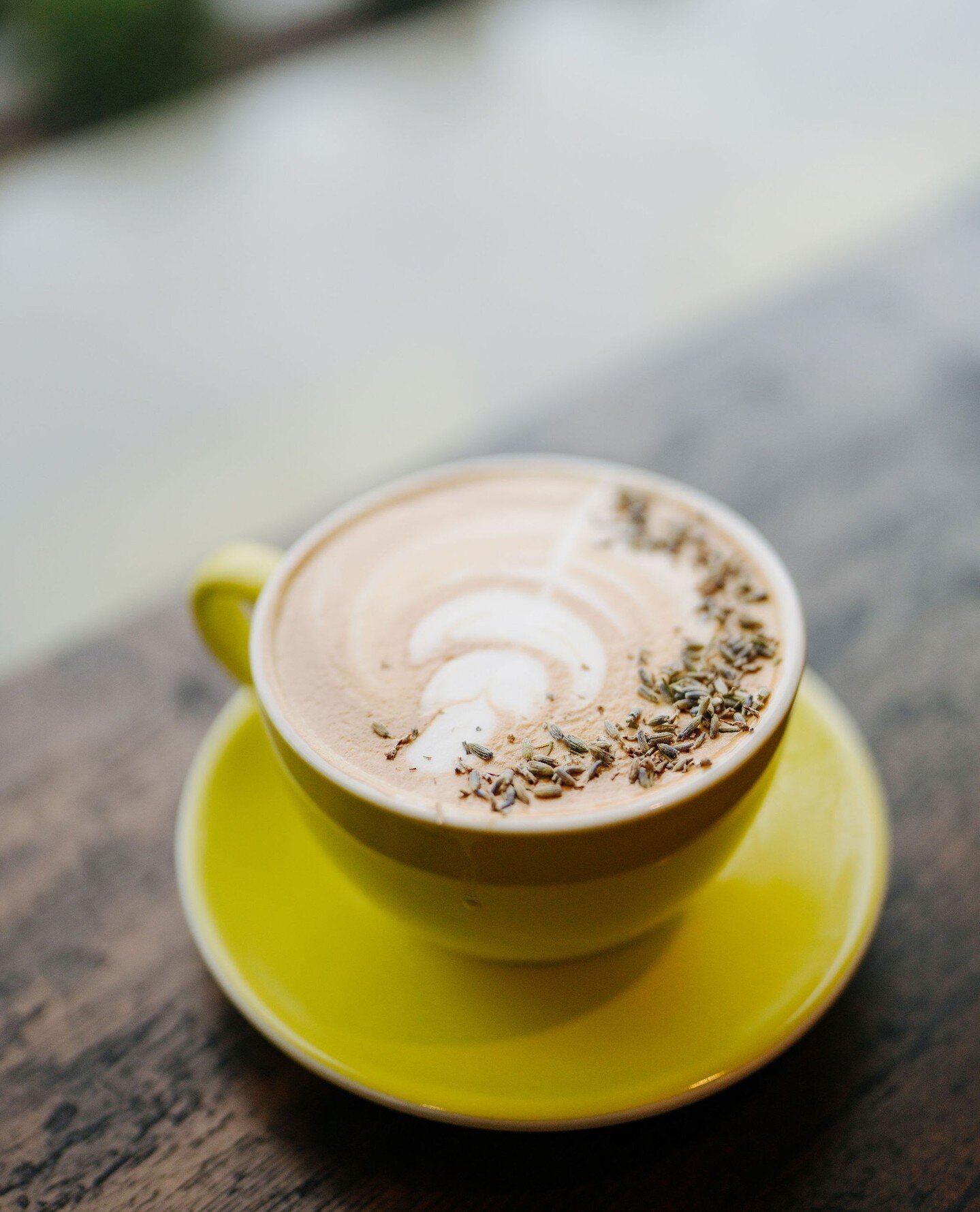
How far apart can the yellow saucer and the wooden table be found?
0.04m

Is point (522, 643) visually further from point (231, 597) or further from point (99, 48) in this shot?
point (99, 48)

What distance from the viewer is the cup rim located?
20.8 inches

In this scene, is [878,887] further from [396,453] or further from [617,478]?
[396,453]

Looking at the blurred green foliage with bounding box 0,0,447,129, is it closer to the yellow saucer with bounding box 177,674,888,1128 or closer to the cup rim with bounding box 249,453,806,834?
the cup rim with bounding box 249,453,806,834

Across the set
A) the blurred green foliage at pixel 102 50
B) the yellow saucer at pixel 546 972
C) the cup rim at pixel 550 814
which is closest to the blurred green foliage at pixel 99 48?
the blurred green foliage at pixel 102 50

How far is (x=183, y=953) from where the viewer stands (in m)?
0.68

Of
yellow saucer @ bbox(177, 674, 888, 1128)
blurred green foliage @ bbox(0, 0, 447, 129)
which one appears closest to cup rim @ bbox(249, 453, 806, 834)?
yellow saucer @ bbox(177, 674, 888, 1128)

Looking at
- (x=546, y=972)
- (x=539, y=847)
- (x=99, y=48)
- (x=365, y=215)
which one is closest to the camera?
(x=539, y=847)

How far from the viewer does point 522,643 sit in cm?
65

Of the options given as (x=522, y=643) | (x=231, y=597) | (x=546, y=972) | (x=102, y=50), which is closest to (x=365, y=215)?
(x=102, y=50)

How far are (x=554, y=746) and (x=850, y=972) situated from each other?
0.23 metres

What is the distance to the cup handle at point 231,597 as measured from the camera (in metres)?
0.71

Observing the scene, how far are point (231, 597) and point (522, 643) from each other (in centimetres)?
22

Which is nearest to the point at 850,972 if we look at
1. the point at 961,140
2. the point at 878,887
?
the point at 878,887
